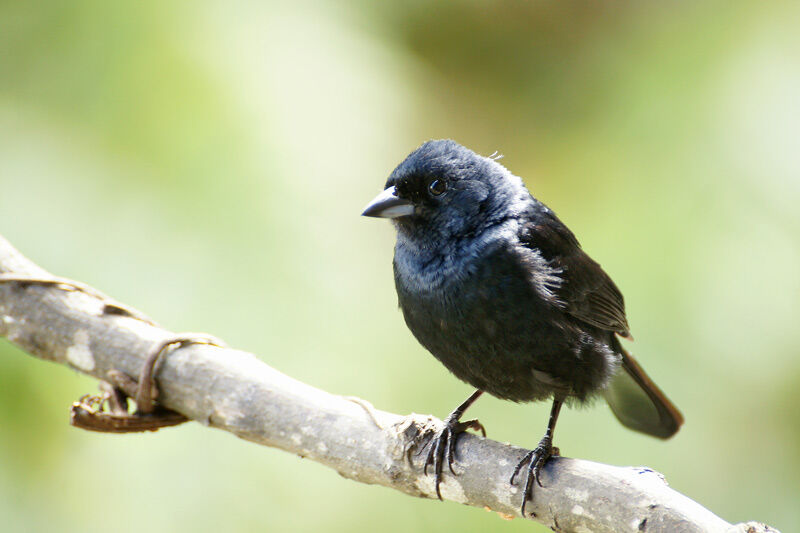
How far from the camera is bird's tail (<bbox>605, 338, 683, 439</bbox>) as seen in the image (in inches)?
121

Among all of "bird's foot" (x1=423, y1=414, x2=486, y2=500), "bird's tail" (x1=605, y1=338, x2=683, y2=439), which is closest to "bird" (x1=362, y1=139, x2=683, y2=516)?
"bird's foot" (x1=423, y1=414, x2=486, y2=500)

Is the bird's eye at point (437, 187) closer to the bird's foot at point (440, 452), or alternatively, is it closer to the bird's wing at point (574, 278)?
the bird's wing at point (574, 278)

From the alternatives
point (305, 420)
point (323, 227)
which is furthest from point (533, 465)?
point (323, 227)

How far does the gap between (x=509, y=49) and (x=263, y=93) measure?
1.49 meters

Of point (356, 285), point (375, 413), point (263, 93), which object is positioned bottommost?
point (375, 413)

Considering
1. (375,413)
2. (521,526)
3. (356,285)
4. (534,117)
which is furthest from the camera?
(534,117)

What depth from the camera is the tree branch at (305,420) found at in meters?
2.06

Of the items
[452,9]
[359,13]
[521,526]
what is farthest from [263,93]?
[521,526]

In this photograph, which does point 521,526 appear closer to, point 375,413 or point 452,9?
point 375,413

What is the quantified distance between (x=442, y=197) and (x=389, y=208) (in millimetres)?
176

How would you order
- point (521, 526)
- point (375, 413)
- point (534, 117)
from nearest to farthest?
point (375, 413), point (521, 526), point (534, 117)

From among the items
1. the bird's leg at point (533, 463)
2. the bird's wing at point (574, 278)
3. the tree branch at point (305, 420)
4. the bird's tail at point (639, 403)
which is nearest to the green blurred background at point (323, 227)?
the bird's tail at point (639, 403)

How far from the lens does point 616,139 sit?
4.19 meters

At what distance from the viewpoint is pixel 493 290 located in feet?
7.94
